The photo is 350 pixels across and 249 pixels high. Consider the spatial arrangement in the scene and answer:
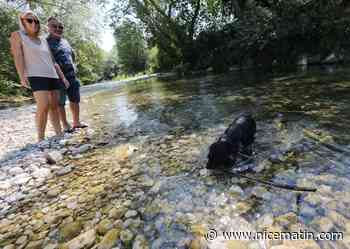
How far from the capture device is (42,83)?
11.0ft

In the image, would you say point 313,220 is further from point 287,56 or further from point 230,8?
point 230,8

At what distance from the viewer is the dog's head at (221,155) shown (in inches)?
86.8

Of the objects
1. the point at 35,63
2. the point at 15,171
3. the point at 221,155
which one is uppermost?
the point at 35,63

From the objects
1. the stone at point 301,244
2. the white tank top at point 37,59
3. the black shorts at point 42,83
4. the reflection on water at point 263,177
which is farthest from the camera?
the black shorts at point 42,83

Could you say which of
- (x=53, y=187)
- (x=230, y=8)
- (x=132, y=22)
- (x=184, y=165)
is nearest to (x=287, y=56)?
(x=230, y=8)

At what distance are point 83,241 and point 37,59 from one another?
9.02 ft

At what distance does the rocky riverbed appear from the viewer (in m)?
1.50

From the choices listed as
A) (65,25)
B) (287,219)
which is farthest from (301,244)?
(65,25)

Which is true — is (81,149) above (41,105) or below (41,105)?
below

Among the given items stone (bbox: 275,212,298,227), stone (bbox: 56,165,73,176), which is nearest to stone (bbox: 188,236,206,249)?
stone (bbox: 275,212,298,227)

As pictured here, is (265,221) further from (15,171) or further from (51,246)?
(15,171)

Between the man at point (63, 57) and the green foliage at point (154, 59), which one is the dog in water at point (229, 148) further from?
the green foliage at point (154, 59)

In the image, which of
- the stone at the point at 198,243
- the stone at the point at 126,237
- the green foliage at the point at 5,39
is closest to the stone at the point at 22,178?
the stone at the point at 126,237

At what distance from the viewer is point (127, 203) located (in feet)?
6.28
